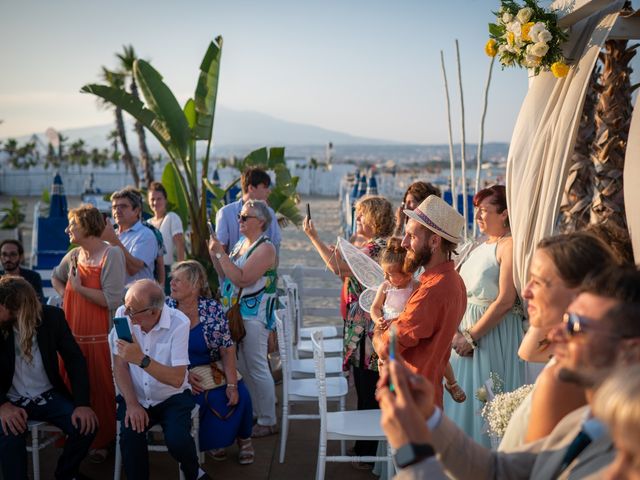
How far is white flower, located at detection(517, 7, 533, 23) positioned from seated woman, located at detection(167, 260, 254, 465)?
94.2 inches

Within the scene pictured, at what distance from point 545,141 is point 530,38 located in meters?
0.52

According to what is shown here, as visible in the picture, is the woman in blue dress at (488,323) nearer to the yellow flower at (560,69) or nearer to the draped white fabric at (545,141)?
the draped white fabric at (545,141)

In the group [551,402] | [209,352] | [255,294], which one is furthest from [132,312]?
[551,402]

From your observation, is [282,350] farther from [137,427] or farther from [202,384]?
[137,427]

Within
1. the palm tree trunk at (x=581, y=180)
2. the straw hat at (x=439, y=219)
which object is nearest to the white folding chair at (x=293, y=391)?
the straw hat at (x=439, y=219)

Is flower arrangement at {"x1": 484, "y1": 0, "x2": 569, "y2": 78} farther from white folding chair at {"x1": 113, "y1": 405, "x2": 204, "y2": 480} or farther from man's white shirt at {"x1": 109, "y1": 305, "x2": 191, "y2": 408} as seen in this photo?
white folding chair at {"x1": 113, "y1": 405, "x2": 204, "y2": 480}

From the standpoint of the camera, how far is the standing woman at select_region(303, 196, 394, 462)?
4.21 metres

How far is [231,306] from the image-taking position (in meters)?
4.82

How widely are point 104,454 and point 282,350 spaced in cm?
142

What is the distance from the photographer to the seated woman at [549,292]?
5.82ft

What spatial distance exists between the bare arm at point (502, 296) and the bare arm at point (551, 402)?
6.52 feet

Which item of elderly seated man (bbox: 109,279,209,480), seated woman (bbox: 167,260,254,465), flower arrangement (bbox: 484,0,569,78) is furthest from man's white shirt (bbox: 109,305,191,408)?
flower arrangement (bbox: 484,0,569,78)

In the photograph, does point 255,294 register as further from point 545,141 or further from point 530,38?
point 530,38

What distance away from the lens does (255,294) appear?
192 inches
